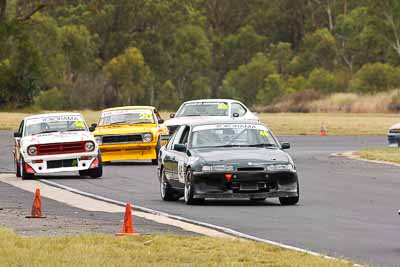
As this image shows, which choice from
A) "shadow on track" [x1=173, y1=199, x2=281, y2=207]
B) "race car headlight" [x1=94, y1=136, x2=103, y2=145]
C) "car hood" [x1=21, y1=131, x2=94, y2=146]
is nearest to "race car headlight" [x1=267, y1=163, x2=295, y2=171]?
"shadow on track" [x1=173, y1=199, x2=281, y2=207]

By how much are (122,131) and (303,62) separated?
86.3 metres

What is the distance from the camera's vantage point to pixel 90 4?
106m

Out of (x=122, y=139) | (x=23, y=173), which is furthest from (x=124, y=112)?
(x=23, y=173)

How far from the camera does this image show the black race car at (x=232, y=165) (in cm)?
2077

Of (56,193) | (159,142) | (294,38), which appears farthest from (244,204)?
(294,38)

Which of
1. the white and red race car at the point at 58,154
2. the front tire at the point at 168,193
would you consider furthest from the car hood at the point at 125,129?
the front tire at the point at 168,193

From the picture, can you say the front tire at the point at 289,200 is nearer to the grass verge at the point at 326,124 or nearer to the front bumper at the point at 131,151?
the front bumper at the point at 131,151

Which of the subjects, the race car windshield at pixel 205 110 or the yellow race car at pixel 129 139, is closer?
the yellow race car at pixel 129 139

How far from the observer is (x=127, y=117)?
36344mm

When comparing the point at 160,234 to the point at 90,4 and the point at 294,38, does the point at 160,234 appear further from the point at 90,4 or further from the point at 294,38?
the point at 294,38

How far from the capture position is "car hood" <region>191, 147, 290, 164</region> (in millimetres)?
20859

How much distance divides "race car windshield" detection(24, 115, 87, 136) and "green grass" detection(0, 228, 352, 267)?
15.0 m

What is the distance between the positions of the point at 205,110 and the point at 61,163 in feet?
33.4

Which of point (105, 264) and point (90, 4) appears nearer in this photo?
point (105, 264)
